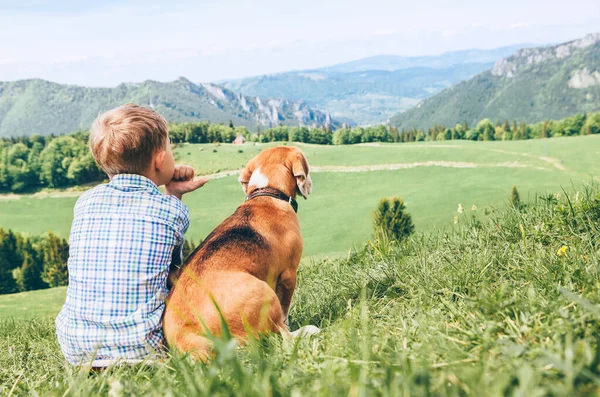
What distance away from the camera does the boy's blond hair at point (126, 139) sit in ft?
11.7

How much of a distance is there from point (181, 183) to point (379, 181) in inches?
3530

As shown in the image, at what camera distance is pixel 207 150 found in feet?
388

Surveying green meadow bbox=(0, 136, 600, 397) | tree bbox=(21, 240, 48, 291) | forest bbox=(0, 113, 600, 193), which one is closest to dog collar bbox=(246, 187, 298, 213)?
green meadow bbox=(0, 136, 600, 397)

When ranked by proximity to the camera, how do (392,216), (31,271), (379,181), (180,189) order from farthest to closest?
(379,181) → (31,271) → (392,216) → (180,189)

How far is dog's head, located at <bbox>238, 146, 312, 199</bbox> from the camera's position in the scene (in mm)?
4684

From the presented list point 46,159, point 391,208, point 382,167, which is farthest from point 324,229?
point 46,159

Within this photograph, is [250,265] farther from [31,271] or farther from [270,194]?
[31,271]

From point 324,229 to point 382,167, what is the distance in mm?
36083

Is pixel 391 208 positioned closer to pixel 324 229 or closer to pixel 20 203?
pixel 324 229

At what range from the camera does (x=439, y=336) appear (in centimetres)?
206

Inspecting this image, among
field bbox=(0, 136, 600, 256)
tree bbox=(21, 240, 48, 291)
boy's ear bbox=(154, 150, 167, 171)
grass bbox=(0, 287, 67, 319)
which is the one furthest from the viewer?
tree bbox=(21, 240, 48, 291)

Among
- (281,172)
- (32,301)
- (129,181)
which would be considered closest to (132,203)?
(129,181)

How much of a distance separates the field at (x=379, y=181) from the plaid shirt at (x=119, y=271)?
53.7 m

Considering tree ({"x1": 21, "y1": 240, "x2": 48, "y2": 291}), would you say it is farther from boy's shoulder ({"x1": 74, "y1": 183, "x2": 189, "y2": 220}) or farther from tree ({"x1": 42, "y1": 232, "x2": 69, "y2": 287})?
boy's shoulder ({"x1": 74, "y1": 183, "x2": 189, "y2": 220})
